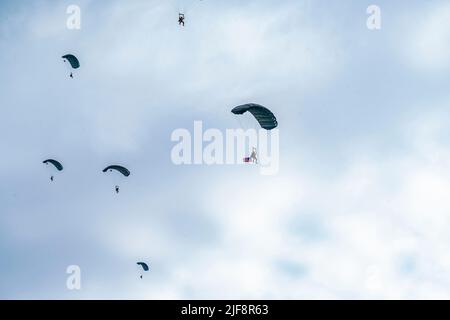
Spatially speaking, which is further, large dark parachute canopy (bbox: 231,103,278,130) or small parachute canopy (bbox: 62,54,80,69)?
small parachute canopy (bbox: 62,54,80,69)

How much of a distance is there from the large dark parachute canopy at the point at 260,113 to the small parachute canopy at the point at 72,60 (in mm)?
21161

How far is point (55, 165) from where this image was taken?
67.3 meters

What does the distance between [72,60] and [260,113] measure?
2376 centimetres

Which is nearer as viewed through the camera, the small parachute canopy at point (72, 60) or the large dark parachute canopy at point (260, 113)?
the large dark parachute canopy at point (260, 113)

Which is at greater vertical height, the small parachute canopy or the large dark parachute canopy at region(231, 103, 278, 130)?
the small parachute canopy

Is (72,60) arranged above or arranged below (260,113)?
above

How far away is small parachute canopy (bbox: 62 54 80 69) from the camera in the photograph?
2576 inches

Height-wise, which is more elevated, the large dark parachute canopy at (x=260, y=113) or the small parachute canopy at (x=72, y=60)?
the small parachute canopy at (x=72, y=60)

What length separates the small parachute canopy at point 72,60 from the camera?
215ft

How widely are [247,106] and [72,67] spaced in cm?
2417

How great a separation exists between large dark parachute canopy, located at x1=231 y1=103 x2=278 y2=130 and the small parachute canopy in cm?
2116

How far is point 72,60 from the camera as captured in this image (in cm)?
6631
